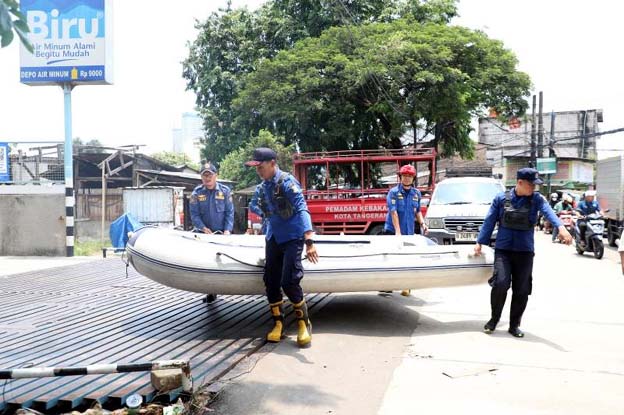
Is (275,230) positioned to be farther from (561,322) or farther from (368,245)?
(561,322)

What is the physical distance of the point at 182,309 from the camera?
643 centimetres

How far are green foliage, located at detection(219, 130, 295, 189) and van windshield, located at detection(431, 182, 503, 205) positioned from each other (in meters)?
7.36

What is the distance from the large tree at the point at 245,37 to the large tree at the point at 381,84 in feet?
5.72

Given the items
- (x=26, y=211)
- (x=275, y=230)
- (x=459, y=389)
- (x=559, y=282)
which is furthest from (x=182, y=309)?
(x=26, y=211)

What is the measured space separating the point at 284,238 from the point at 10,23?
9.43 ft

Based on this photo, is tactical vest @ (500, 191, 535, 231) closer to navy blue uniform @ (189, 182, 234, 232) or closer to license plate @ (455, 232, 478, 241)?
navy blue uniform @ (189, 182, 234, 232)

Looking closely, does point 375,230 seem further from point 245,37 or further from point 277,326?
point 245,37

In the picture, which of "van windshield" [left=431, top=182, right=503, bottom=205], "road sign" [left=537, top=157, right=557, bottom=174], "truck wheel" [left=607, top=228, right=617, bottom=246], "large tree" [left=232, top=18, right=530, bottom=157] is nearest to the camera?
"van windshield" [left=431, top=182, right=503, bottom=205]

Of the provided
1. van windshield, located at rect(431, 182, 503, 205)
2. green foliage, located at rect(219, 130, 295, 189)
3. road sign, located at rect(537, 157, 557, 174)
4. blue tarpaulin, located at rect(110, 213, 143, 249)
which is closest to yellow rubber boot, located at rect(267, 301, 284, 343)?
van windshield, located at rect(431, 182, 503, 205)

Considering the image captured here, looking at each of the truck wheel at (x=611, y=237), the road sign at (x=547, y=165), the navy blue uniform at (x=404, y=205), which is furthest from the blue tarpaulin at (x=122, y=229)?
the road sign at (x=547, y=165)

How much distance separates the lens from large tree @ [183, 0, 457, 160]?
76.6 feet

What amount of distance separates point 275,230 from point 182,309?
2.02 m

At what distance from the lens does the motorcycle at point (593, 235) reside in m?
12.0

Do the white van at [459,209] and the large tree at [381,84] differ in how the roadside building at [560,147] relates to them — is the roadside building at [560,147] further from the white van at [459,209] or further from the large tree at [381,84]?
the white van at [459,209]
